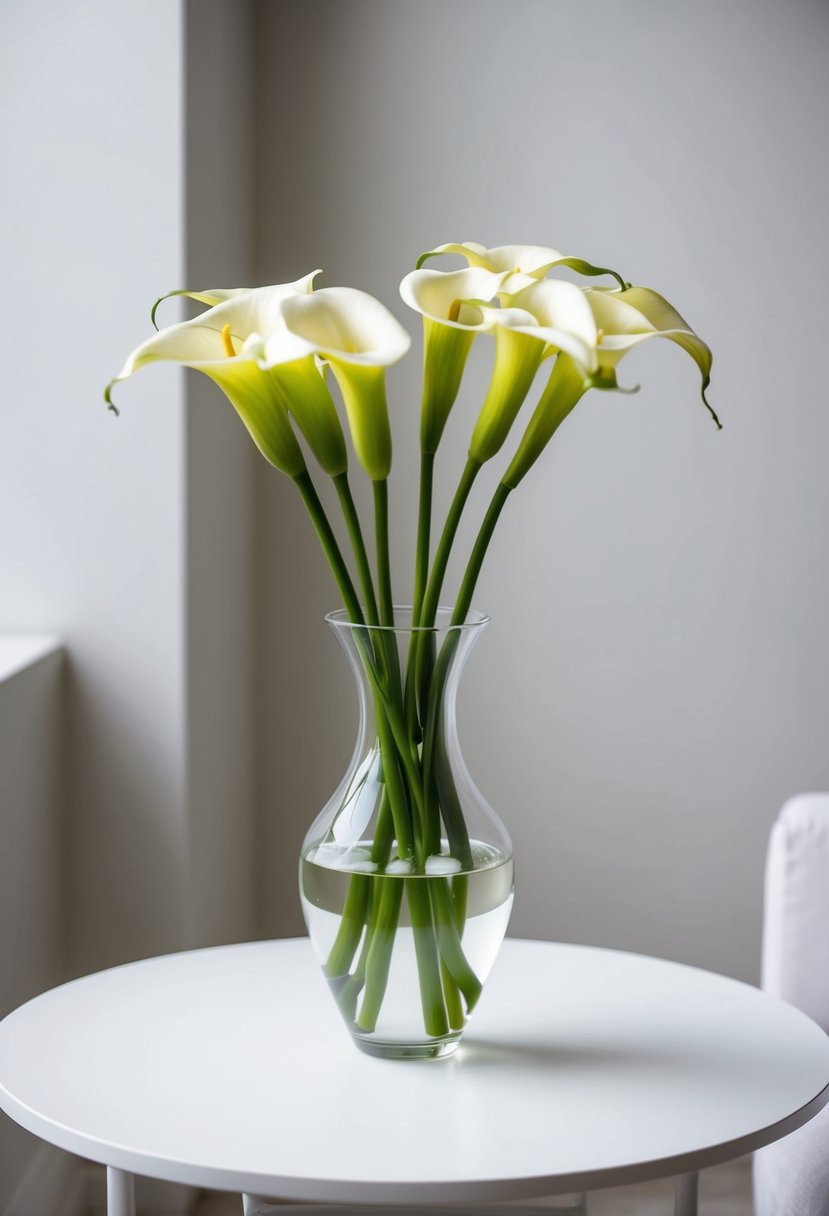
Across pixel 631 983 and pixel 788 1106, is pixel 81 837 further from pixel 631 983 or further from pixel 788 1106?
pixel 788 1106

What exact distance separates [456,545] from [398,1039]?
1192mm

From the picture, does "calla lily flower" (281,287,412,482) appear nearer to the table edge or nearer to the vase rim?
the vase rim

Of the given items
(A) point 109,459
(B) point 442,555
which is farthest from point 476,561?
(A) point 109,459

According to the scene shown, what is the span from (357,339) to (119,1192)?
66 cm

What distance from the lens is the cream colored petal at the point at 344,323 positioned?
35.1 inches

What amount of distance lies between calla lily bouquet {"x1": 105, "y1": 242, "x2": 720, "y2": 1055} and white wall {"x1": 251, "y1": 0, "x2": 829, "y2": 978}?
1.13 m

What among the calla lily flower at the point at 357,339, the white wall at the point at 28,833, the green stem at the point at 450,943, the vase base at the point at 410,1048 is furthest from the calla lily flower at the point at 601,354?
the white wall at the point at 28,833

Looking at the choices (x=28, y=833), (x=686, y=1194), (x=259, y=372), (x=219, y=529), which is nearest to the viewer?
(x=259, y=372)

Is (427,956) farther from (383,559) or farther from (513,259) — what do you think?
(513,259)

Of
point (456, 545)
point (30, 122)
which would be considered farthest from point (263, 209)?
point (456, 545)

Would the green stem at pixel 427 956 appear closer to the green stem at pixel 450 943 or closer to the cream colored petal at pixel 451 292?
the green stem at pixel 450 943

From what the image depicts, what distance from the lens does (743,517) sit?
6.98 feet

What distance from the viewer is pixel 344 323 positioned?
0.93 m

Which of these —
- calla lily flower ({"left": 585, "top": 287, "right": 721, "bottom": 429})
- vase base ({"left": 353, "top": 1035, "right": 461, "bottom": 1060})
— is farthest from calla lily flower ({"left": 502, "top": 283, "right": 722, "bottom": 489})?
vase base ({"left": 353, "top": 1035, "right": 461, "bottom": 1060})
